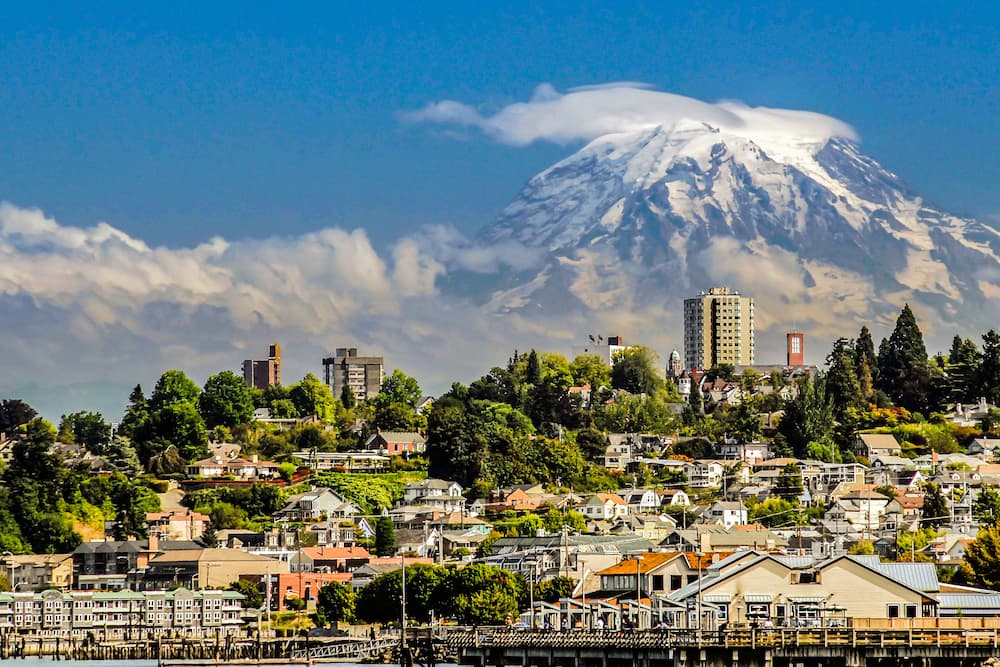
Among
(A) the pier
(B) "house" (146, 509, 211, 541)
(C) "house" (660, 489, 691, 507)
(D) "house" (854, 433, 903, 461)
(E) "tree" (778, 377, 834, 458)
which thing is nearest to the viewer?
(A) the pier

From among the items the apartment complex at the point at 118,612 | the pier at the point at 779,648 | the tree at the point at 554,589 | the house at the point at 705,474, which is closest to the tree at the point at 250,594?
the apartment complex at the point at 118,612

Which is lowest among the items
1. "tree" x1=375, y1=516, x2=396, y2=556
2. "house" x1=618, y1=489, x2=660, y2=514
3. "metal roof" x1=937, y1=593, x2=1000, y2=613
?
"metal roof" x1=937, y1=593, x2=1000, y2=613

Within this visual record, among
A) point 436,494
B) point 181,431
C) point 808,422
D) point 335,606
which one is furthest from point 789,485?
point 335,606

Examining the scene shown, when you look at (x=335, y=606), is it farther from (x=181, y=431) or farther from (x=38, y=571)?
(x=181, y=431)

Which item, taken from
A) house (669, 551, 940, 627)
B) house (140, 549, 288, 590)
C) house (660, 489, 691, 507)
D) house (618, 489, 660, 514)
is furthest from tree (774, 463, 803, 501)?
house (669, 551, 940, 627)

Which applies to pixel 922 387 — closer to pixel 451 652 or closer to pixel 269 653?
pixel 269 653

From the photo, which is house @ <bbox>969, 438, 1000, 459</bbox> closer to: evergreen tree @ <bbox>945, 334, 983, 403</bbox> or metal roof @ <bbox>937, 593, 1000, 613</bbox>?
evergreen tree @ <bbox>945, 334, 983, 403</bbox>
